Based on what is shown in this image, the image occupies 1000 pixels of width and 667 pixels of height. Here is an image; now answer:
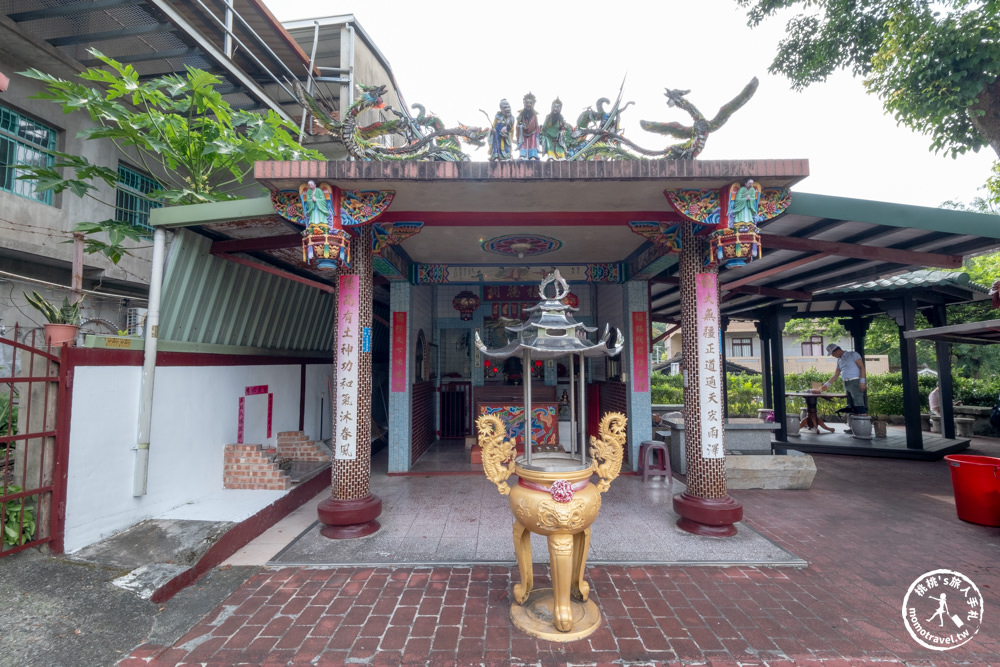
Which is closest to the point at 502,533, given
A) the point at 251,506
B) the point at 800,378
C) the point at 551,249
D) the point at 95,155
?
the point at 251,506

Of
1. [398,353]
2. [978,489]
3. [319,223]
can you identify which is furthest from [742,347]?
[319,223]

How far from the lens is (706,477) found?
17.1 ft

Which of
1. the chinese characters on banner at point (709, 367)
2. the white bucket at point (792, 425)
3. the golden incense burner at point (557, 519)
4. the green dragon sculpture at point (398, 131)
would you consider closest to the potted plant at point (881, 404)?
the white bucket at point (792, 425)

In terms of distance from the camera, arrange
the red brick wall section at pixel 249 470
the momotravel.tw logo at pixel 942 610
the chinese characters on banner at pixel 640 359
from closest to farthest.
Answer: the momotravel.tw logo at pixel 942 610 < the red brick wall section at pixel 249 470 < the chinese characters on banner at pixel 640 359

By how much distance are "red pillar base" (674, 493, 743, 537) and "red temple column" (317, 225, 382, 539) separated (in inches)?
143

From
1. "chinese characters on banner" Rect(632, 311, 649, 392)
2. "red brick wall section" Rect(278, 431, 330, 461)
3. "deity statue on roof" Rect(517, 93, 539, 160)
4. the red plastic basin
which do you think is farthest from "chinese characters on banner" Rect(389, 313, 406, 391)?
the red plastic basin

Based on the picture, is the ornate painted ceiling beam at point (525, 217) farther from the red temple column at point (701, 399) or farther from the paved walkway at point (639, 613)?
the paved walkway at point (639, 613)

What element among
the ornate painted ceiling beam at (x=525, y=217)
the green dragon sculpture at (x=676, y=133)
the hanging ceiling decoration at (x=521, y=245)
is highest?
the green dragon sculpture at (x=676, y=133)

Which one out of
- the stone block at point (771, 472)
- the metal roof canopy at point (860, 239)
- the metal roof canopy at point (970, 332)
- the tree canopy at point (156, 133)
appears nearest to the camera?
the metal roof canopy at point (860, 239)

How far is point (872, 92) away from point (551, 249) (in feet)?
30.8

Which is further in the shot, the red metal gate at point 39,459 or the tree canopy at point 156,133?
the tree canopy at point 156,133

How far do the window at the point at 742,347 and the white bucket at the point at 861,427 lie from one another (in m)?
25.3

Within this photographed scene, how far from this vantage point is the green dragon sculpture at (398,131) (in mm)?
4883

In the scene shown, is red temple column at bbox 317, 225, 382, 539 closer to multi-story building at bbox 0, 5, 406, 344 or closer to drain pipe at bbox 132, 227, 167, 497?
drain pipe at bbox 132, 227, 167, 497
